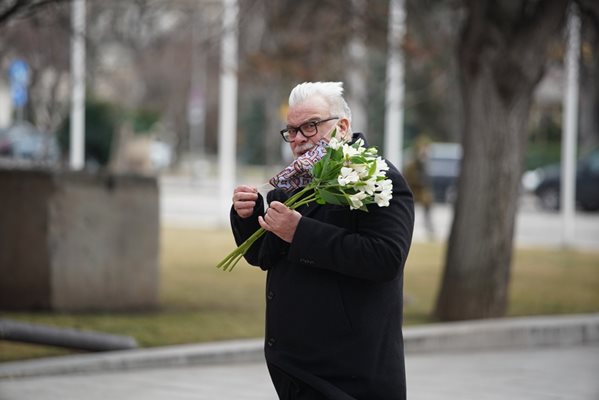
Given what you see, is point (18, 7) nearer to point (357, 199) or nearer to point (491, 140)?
point (491, 140)

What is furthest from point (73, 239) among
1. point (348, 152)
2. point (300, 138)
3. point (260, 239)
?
point (348, 152)

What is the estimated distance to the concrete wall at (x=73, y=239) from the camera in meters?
11.1

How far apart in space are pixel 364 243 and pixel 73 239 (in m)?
7.28

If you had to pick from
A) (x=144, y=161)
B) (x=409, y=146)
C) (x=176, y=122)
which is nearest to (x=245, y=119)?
(x=176, y=122)

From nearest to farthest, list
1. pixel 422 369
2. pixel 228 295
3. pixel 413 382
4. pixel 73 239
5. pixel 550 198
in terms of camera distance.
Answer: pixel 413 382
pixel 422 369
pixel 73 239
pixel 228 295
pixel 550 198

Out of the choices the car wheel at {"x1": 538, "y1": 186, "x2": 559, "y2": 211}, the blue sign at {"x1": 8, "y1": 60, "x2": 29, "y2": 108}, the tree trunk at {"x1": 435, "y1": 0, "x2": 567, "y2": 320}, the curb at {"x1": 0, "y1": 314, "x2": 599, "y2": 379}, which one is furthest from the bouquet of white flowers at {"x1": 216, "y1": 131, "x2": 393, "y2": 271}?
the car wheel at {"x1": 538, "y1": 186, "x2": 559, "y2": 211}

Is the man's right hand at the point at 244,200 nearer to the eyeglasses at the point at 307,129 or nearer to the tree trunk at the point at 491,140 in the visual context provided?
the eyeglasses at the point at 307,129

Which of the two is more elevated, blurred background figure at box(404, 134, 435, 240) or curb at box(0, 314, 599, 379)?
blurred background figure at box(404, 134, 435, 240)

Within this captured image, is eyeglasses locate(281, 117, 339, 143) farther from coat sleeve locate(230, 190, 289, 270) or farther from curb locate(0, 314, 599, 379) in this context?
curb locate(0, 314, 599, 379)

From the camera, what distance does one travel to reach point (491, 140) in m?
11.5

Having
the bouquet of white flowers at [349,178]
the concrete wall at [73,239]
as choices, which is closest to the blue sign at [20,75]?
the concrete wall at [73,239]

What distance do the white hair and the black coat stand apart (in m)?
0.29

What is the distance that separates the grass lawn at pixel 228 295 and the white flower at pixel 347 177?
5338mm

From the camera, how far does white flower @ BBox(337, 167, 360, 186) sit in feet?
13.7
